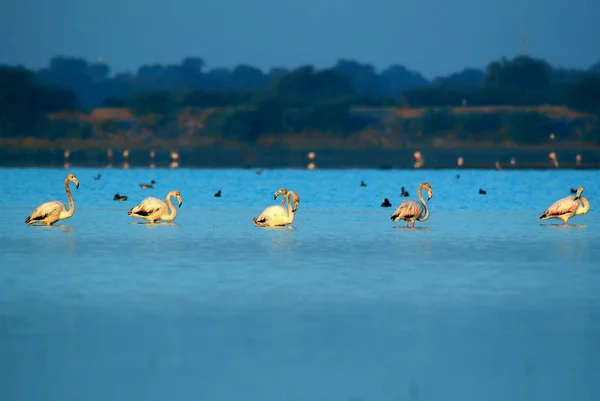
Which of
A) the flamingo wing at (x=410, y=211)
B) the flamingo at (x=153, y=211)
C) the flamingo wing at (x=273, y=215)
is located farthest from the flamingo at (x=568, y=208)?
the flamingo at (x=153, y=211)

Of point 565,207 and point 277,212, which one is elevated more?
point 565,207

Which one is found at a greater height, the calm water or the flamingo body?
the flamingo body

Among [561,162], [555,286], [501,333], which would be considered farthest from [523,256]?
[561,162]

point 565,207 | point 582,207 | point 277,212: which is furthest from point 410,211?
point 582,207

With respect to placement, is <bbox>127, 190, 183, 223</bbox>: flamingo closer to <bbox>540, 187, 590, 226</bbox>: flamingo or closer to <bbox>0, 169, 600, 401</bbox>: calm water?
<bbox>0, 169, 600, 401</bbox>: calm water

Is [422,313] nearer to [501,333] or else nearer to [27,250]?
[501,333]

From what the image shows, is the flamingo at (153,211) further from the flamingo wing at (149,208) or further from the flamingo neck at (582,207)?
the flamingo neck at (582,207)

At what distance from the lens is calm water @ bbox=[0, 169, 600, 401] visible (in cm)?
971

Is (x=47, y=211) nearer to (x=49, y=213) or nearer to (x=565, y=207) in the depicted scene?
(x=49, y=213)

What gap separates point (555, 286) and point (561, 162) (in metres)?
123

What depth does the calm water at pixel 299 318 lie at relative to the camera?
9.71 metres

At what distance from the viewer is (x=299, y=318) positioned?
12.8 m

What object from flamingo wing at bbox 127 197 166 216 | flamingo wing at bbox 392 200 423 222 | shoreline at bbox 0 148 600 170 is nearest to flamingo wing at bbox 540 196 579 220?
flamingo wing at bbox 392 200 423 222

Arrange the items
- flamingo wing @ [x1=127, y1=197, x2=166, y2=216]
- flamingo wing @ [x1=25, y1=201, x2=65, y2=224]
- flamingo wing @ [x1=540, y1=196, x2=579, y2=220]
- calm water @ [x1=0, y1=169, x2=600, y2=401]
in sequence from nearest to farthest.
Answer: calm water @ [x1=0, y1=169, x2=600, y2=401] < flamingo wing @ [x1=25, y1=201, x2=65, y2=224] < flamingo wing @ [x1=540, y1=196, x2=579, y2=220] < flamingo wing @ [x1=127, y1=197, x2=166, y2=216]
